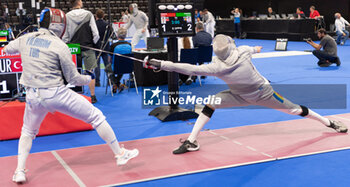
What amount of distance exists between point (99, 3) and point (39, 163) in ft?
70.5

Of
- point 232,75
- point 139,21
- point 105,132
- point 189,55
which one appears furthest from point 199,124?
point 139,21

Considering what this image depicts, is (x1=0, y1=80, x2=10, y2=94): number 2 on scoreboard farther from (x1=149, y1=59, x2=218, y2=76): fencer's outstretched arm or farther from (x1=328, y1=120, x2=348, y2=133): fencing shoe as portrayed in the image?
(x1=328, y1=120, x2=348, y2=133): fencing shoe

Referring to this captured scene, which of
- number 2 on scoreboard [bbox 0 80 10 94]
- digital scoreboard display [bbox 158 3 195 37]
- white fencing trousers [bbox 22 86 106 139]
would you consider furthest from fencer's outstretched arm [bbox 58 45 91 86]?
number 2 on scoreboard [bbox 0 80 10 94]

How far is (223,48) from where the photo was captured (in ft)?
13.2

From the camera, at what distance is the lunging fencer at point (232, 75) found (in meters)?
3.95

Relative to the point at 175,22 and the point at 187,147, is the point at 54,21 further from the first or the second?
the point at 175,22

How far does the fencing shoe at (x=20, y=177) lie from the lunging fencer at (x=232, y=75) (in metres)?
1.53

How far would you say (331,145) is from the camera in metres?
4.34

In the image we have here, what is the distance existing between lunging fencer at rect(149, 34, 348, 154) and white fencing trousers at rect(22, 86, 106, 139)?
830mm

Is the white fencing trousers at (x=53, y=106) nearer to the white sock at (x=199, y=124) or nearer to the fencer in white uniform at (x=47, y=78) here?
the fencer in white uniform at (x=47, y=78)

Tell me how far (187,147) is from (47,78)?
65.5 inches

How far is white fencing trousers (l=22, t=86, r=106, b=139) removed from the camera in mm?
3348

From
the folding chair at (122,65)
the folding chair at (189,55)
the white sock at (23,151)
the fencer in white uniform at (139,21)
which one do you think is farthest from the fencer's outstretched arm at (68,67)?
the fencer in white uniform at (139,21)

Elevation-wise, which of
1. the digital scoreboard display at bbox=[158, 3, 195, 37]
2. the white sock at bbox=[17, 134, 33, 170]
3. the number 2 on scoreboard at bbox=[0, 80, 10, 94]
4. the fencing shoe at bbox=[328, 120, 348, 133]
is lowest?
the fencing shoe at bbox=[328, 120, 348, 133]
